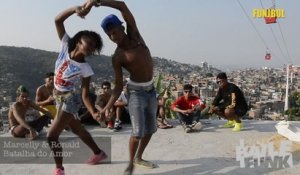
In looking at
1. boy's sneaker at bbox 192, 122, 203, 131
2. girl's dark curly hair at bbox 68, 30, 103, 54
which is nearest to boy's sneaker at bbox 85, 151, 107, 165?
girl's dark curly hair at bbox 68, 30, 103, 54

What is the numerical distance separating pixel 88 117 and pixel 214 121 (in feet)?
7.41

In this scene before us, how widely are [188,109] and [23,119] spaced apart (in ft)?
8.77

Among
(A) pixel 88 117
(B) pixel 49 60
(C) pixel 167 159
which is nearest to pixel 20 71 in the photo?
(B) pixel 49 60

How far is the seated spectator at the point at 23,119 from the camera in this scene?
575 cm

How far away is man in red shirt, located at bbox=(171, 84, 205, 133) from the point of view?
21.0ft

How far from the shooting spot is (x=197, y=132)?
6301mm

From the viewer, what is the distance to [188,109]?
676 cm

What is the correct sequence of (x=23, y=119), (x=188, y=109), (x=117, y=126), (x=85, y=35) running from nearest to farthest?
1. (x=85, y=35)
2. (x=23, y=119)
3. (x=117, y=126)
4. (x=188, y=109)

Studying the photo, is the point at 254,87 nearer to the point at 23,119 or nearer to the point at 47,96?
the point at 47,96

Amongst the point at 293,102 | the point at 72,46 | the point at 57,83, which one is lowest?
the point at 293,102

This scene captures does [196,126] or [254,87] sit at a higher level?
[196,126]

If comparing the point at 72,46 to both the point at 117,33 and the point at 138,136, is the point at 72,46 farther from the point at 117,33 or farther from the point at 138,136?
the point at 138,136

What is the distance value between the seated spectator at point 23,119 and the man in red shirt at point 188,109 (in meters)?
2.16

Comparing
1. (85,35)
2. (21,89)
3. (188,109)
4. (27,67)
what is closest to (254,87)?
(27,67)
